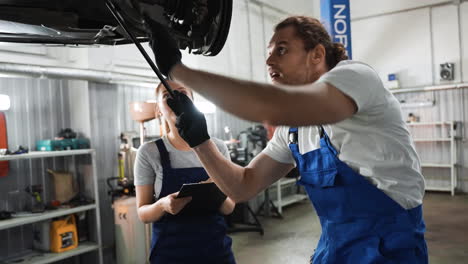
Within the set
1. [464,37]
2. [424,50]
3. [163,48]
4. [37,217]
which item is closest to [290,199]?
[37,217]

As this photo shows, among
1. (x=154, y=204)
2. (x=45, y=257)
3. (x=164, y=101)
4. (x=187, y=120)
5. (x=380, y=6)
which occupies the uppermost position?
(x=380, y=6)

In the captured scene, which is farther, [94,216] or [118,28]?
[94,216]

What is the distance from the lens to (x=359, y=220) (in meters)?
1.07

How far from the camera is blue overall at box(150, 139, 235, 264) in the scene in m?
1.58

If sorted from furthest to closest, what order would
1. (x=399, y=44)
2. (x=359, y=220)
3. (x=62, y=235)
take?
1. (x=399, y=44)
2. (x=62, y=235)
3. (x=359, y=220)

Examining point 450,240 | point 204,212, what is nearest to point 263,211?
point 450,240

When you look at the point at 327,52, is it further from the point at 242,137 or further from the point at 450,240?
the point at 242,137

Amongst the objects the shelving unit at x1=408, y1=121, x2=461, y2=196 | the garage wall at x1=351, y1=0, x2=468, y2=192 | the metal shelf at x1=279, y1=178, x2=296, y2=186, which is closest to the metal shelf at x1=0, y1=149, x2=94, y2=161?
the metal shelf at x1=279, y1=178, x2=296, y2=186

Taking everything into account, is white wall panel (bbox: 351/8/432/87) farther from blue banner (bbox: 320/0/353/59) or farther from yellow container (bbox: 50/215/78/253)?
yellow container (bbox: 50/215/78/253)

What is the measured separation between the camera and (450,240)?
432 centimetres

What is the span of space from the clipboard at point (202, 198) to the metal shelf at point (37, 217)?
208 centimetres

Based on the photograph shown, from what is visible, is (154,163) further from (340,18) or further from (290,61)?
(340,18)

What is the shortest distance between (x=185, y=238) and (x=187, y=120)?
0.64 metres

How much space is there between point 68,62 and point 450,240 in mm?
4976
